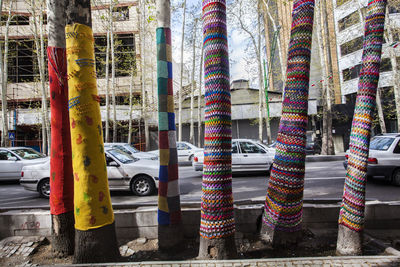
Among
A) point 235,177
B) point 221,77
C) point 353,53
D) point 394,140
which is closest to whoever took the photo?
point 221,77

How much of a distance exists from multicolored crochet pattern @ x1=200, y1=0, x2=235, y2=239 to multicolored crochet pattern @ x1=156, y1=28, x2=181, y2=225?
630 millimetres

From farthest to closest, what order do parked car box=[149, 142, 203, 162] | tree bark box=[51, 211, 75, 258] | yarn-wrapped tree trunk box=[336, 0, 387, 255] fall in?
parked car box=[149, 142, 203, 162] → tree bark box=[51, 211, 75, 258] → yarn-wrapped tree trunk box=[336, 0, 387, 255]

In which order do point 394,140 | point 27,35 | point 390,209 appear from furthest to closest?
point 27,35 → point 394,140 → point 390,209

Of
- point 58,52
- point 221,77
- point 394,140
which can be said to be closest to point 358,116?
point 221,77

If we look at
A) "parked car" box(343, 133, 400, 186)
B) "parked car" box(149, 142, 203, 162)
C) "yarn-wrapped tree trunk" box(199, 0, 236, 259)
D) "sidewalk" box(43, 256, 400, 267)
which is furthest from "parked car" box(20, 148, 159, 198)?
"parked car" box(149, 142, 203, 162)

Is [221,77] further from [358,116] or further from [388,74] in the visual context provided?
[388,74]

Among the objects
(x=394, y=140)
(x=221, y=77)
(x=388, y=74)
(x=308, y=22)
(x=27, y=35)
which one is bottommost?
(x=394, y=140)

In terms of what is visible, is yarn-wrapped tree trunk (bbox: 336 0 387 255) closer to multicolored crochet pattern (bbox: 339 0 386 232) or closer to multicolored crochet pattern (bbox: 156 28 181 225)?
multicolored crochet pattern (bbox: 339 0 386 232)

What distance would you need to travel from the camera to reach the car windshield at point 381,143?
24.0 ft

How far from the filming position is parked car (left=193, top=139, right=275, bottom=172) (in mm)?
9641

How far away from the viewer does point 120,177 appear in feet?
23.2

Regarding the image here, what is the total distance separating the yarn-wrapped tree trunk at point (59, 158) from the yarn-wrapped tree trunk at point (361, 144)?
11.6 ft

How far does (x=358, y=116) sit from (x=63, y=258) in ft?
14.0

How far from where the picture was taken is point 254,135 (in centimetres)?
2408
